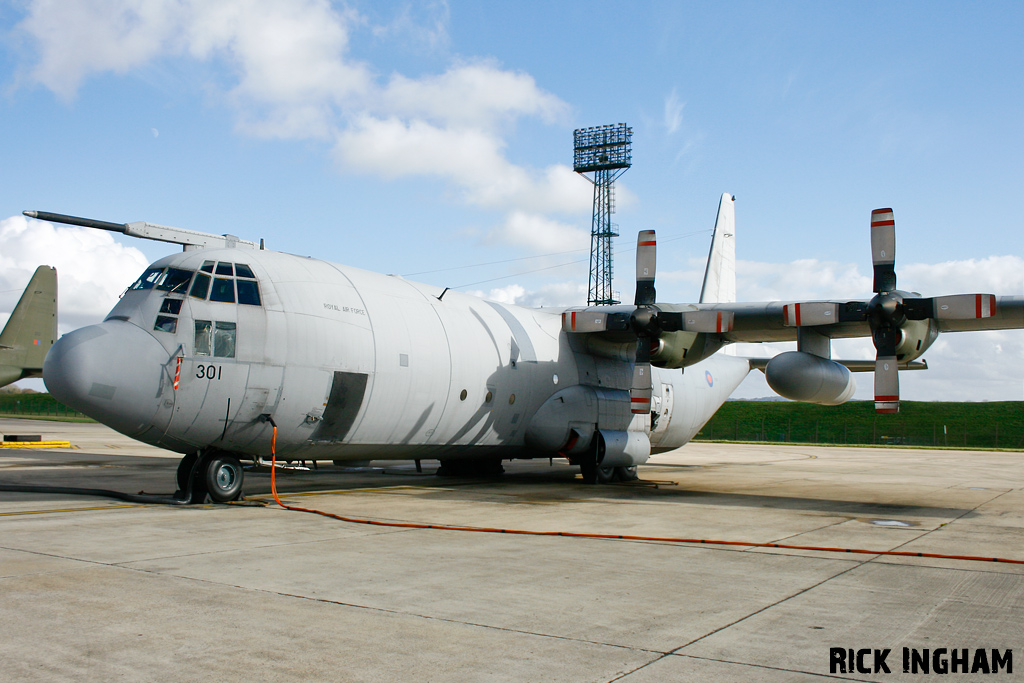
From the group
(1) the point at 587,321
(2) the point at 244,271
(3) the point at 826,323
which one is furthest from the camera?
(1) the point at 587,321

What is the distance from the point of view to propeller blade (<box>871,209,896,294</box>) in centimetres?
1467

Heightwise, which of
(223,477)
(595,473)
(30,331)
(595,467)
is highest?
(30,331)

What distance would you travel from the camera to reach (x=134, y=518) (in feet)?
34.0

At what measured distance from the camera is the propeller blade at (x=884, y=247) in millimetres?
14672

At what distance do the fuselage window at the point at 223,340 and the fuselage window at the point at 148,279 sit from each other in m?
1.18

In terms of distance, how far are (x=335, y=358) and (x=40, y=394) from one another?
94487 mm

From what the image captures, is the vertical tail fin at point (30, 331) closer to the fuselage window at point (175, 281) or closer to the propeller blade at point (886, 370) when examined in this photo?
the fuselage window at point (175, 281)

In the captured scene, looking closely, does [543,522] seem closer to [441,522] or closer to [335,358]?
[441,522]

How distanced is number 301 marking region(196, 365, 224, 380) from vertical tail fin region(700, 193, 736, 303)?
15442mm

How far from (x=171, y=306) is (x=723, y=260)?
A: 56.5 ft

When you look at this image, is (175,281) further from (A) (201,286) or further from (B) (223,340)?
(B) (223,340)

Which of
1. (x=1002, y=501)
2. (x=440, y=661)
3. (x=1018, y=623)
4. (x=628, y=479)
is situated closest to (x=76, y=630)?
(x=440, y=661)

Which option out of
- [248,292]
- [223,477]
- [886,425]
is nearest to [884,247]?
[248,292]

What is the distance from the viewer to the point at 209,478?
11.9m
